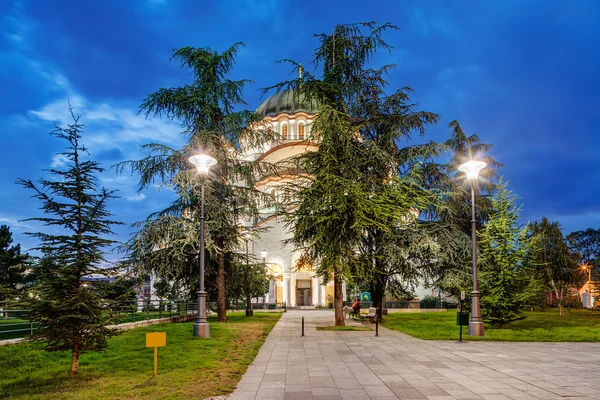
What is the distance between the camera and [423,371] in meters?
9.16

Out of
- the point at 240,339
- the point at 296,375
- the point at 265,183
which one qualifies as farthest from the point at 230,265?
the point at 265,183

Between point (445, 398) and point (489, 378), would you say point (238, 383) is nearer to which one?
point (445, 398)

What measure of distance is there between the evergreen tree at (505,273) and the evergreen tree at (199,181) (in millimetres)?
11182

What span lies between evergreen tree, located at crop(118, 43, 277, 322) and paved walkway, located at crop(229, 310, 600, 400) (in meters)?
8.78

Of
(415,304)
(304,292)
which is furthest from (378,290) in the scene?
(304,292)

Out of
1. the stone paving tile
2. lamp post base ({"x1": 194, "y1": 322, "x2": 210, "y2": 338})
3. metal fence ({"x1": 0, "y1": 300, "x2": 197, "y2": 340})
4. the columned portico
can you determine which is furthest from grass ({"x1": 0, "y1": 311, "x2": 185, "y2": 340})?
the columned portico

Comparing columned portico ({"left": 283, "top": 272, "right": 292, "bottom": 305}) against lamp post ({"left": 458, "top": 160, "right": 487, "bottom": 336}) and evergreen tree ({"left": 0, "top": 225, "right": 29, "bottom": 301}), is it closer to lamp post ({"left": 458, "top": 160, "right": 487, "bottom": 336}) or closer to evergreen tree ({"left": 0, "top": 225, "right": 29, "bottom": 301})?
evergreen tree ({"left": 0, "top": 225, "right": 29, "bottom": 301})

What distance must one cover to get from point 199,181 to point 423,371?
1426 centimetres

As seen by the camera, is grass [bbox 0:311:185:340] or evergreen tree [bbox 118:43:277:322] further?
evergreen tree [bbox 118:43:277:322]

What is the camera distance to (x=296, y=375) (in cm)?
882

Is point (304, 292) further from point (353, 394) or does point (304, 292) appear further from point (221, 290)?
point (353, 394)

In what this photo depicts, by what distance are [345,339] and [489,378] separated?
7.77 metres

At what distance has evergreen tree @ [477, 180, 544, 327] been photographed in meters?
18.8

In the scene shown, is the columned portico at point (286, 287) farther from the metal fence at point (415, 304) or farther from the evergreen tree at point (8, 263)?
the evergreen tree at point (8, 263)
